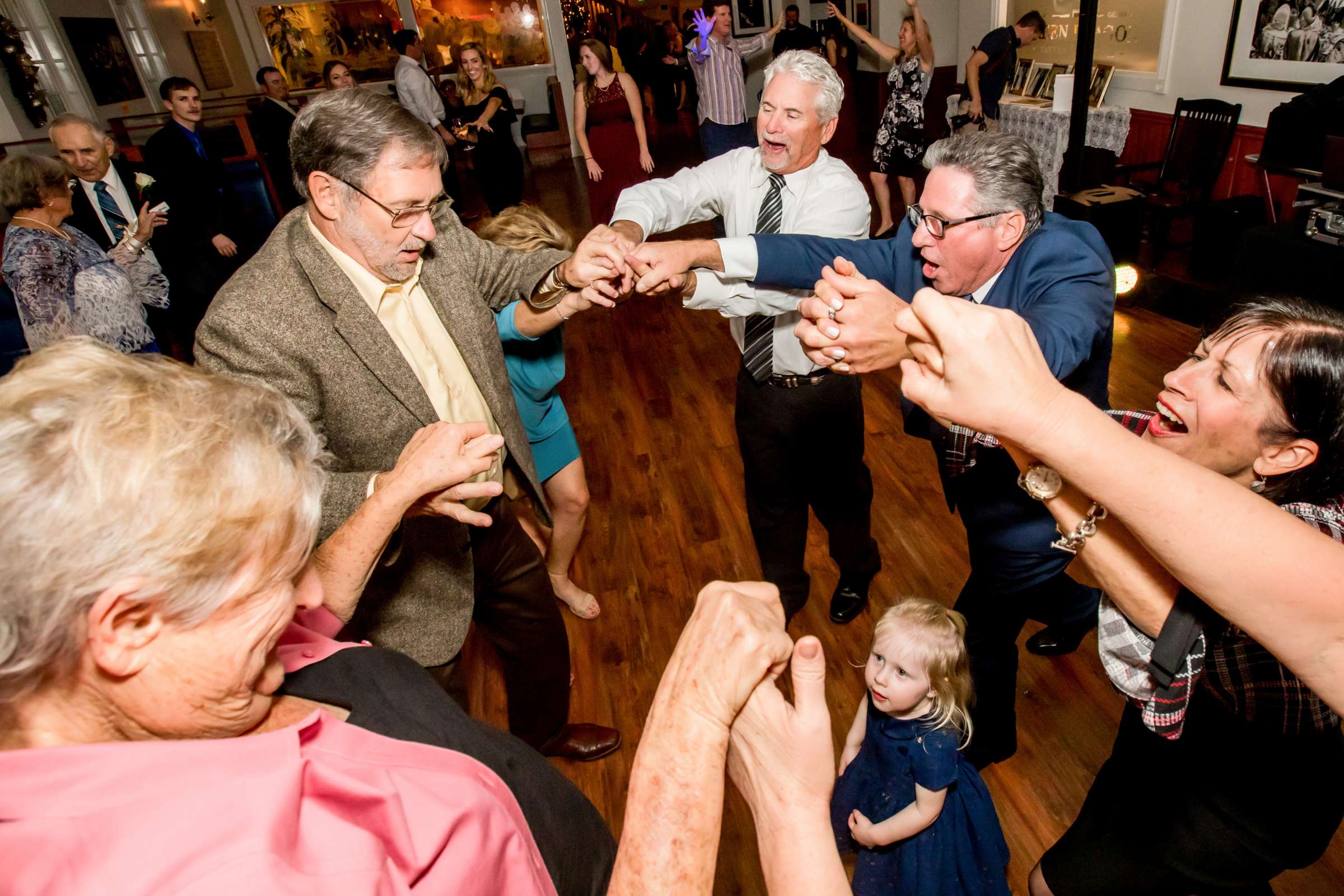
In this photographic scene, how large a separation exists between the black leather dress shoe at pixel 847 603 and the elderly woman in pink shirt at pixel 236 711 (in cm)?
176

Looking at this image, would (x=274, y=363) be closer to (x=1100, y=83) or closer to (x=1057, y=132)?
(x=1057, y=132)

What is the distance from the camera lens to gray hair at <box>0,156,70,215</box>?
9.71 feet

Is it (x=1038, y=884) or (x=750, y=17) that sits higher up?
(x=750, y=17)

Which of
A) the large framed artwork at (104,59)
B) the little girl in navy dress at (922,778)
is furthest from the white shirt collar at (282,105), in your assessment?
the little girl in navy dress at (922,778)

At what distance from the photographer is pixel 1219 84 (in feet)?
16.7

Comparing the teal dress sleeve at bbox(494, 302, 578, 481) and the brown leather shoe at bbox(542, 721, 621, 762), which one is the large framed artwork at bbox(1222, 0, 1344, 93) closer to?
the teal dress sleeve at bbox(494, 302, 578, 481)

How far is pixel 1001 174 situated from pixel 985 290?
25cm

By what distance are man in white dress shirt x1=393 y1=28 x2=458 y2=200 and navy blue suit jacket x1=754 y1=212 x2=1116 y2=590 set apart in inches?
233

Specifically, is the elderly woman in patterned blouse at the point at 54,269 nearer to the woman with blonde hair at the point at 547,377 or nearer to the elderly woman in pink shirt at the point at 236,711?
the woman with blonde hair at the point at 547,377

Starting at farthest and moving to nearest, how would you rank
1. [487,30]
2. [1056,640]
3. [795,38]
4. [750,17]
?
[487,30], [750,17], [795,38], [1056,640]

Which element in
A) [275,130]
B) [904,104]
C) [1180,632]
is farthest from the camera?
[275,130]

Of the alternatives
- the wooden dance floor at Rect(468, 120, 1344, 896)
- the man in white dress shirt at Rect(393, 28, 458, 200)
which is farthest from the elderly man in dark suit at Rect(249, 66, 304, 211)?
the wooden dance floor at Rect(468, 120, 1344, 896)

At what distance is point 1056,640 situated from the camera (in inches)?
93.4

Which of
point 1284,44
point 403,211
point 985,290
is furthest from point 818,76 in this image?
point 1284,44
